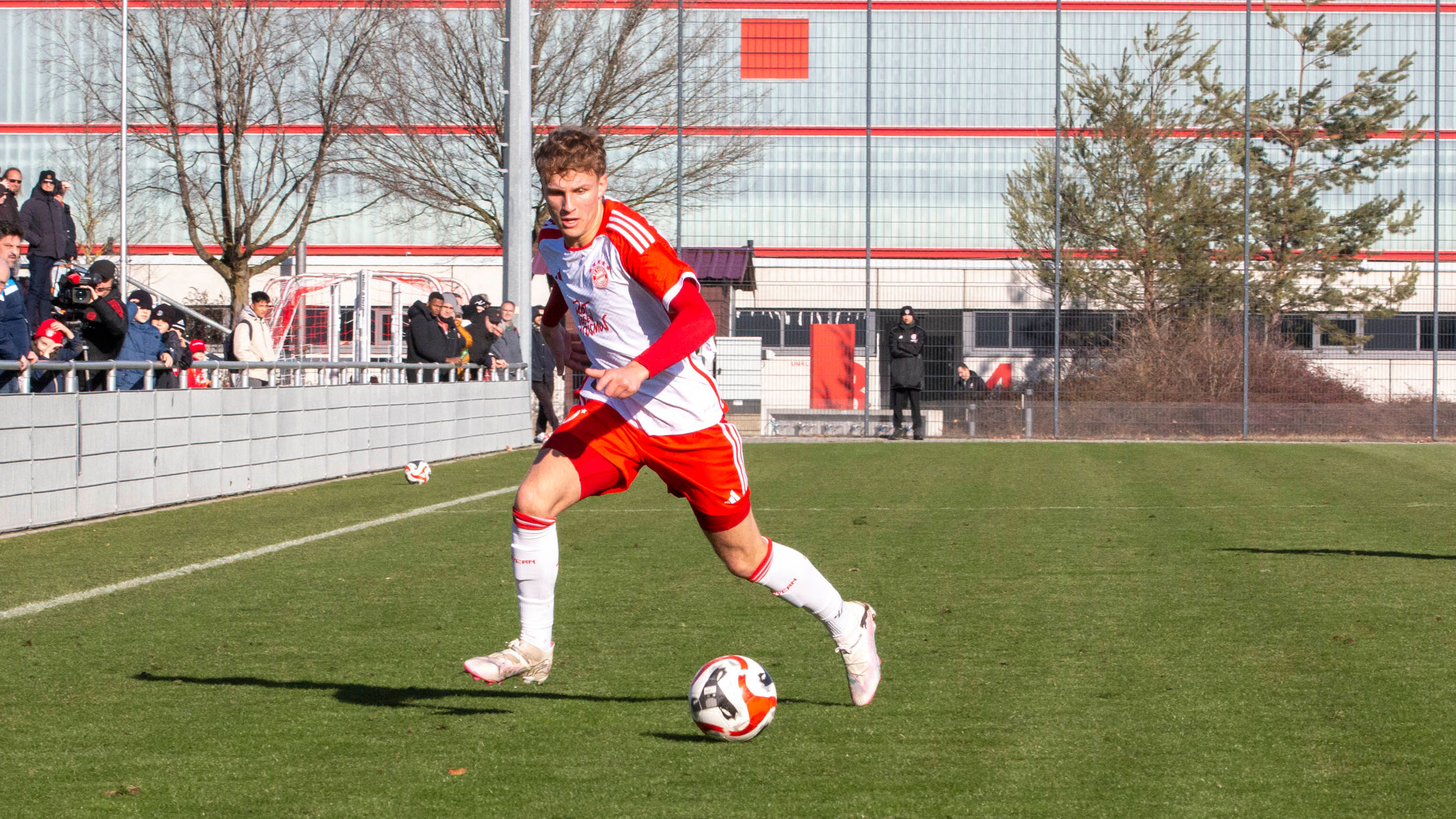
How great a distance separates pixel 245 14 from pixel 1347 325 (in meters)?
19.7

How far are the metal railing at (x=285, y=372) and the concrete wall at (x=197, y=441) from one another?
178 mm

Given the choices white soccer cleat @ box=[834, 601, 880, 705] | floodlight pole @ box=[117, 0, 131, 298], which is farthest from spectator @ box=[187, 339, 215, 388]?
white soccer cleat @ box=[834, 601, 880, 705]

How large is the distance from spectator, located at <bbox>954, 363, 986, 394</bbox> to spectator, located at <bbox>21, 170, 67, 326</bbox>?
12933 mm

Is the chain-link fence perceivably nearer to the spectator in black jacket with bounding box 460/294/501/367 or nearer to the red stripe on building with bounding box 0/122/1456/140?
the red stripe on building with bounding box 0/122/1456/140

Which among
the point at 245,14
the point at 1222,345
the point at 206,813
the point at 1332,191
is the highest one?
the point at 245,14

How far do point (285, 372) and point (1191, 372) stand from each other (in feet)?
44.4

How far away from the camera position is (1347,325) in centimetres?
2391

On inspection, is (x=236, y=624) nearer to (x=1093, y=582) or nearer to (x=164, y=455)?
(x=1093, y=582)

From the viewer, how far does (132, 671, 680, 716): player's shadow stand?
5.10 meters

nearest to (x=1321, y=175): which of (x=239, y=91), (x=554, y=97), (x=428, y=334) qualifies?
(x=554, y=97)

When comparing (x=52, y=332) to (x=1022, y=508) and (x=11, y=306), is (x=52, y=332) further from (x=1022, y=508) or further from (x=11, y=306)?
(x=1022, y=508)

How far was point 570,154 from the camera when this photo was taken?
4.95 metres

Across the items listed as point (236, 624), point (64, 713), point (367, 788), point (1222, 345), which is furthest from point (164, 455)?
point (1222, 345)

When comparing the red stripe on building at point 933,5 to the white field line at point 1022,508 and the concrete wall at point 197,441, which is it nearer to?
the concrete wall at point 197,441
